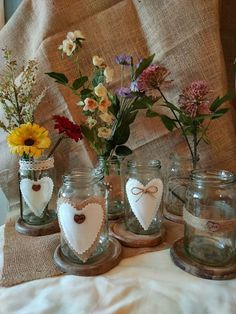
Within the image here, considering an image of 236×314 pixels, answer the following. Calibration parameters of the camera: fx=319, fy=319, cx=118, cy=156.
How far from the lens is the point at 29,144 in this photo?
2.49 ft

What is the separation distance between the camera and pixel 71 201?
0.63m

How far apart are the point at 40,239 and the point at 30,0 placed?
0.70 metres

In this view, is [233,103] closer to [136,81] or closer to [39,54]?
[136,81]

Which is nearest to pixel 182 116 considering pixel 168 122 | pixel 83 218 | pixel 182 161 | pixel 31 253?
pixel 168 122

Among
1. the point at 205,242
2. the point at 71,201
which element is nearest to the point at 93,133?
the point at 71,201

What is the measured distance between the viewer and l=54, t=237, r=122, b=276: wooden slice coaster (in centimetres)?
63

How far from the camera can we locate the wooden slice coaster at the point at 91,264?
24.7 inches

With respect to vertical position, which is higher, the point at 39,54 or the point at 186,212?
the point at 39,54

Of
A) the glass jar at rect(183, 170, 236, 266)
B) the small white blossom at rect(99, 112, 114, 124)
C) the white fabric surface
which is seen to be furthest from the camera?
the small white blossom at rect(99, 112, 114, 124)

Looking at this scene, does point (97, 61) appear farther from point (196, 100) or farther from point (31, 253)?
point (31, 253)

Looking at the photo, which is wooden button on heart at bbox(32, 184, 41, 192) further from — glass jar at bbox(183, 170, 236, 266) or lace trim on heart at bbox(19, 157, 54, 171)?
glass jar at bbox(183, 170, 236, 266)

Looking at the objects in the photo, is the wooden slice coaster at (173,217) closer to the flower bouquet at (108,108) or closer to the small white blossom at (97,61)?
the flower bouquet at (108,108)

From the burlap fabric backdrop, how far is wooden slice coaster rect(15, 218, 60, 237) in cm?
21

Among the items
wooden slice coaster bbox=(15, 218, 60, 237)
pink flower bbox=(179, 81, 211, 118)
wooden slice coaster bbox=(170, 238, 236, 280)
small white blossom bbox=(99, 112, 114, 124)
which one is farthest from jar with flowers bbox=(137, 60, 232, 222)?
wooden slice coaster bbox=(15, 218, 60, 237)
